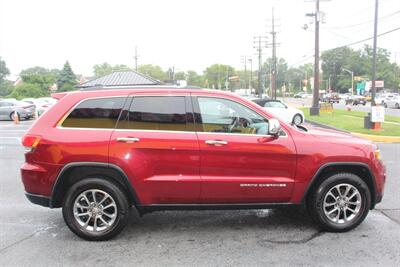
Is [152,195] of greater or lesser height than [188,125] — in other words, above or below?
below

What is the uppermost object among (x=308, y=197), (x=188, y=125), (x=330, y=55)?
(x=330, y=55)

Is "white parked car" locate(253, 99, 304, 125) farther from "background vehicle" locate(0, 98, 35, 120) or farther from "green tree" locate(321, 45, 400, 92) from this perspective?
"green tree" locate(321, 45, 400, 92)

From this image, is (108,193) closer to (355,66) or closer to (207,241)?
(207,241)

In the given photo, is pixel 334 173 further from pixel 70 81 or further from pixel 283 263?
pixel 70 81

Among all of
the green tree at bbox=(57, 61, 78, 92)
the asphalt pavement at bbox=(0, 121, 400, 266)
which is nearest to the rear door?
the asphalt pavement at bbox=(0, 121, 400, 266)

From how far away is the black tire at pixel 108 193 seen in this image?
16.1 ft

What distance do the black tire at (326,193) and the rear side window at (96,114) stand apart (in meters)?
2.50

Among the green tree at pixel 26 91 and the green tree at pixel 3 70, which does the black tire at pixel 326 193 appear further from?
the green tree at pixel 3 70

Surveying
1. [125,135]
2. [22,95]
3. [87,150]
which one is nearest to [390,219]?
[125,135]

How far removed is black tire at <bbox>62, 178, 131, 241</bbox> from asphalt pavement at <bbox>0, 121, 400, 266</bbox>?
0.35 feet

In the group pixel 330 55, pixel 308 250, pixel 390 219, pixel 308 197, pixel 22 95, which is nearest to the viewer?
pixel 308 250

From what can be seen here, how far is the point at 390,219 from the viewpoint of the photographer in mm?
5730

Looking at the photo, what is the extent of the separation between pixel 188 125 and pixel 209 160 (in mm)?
466

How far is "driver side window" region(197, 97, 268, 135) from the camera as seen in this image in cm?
507
